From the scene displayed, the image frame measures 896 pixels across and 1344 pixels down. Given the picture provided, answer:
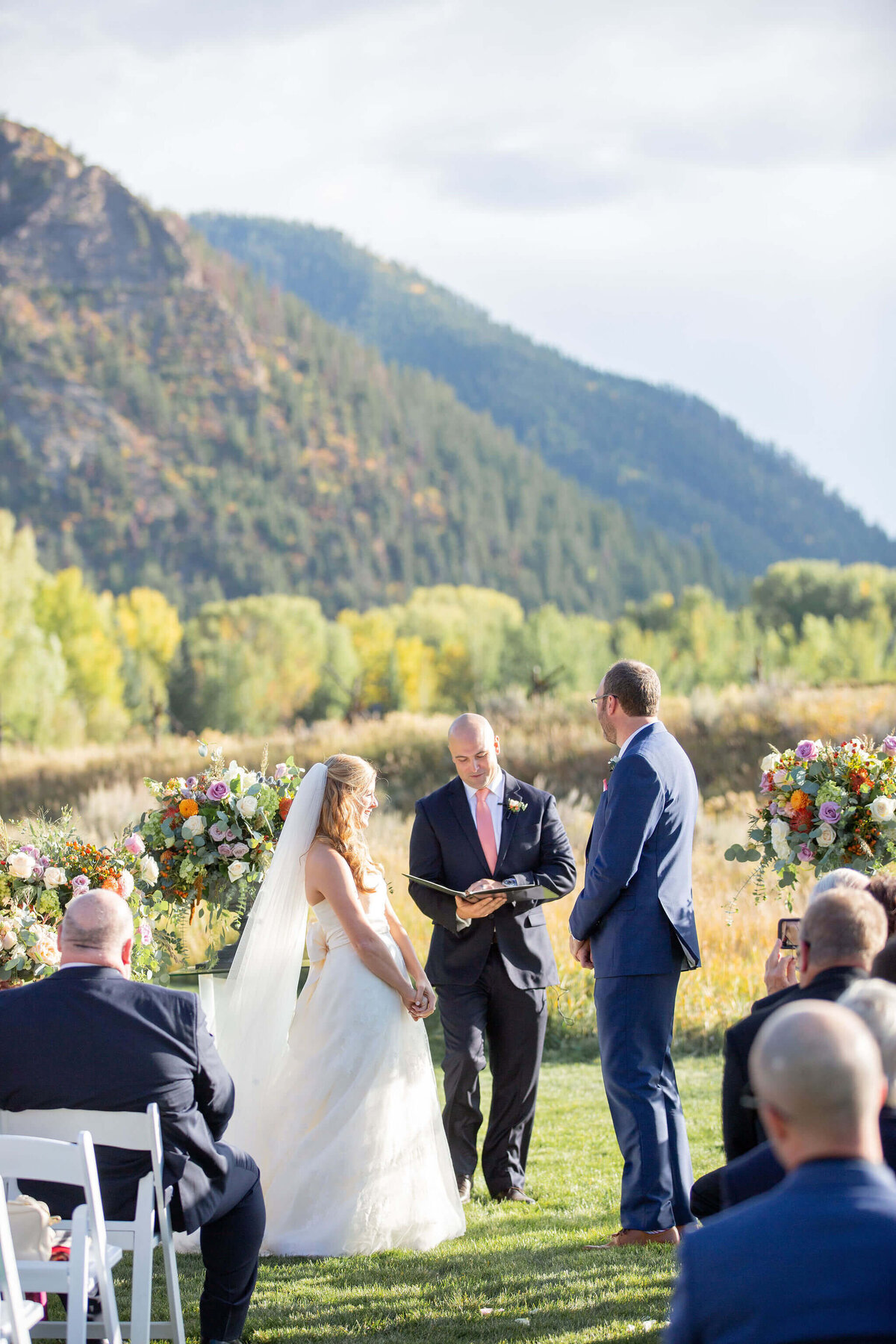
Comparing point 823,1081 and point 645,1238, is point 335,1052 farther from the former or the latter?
point 823,1081

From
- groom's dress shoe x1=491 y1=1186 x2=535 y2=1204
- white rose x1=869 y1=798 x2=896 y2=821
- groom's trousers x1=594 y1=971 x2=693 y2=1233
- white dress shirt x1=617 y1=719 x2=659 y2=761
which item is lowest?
groom's dress shoe x1=491 y1=1186 x2=535 y2=1204

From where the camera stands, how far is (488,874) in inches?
249

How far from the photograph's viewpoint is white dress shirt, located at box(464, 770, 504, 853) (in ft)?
20.9

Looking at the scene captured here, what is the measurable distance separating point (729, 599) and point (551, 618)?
70.3 meters

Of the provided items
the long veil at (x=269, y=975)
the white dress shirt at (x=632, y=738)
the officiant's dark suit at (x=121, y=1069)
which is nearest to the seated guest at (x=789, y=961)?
the white dress shirt at (x=632, y=738)

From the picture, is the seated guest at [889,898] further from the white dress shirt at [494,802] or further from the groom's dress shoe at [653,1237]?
the white dress shirt at [494,802]

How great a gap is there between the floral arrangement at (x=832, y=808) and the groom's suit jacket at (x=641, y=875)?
29.1 inches

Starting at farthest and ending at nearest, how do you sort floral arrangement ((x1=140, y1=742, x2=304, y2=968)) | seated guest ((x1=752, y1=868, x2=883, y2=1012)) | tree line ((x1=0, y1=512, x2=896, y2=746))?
tree line ((x1=0, y1=512, x2=896, y2=746)) → floral arrangement ((x1=140, y1=742, x2=304, y2=968)) → seated guest ((x1=752, y1=868, x2=883, y2=1012))

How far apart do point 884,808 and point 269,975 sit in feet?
9.15

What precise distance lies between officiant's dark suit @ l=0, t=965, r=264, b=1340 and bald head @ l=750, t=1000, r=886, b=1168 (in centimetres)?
239

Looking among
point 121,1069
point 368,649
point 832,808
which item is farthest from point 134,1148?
point 368,649

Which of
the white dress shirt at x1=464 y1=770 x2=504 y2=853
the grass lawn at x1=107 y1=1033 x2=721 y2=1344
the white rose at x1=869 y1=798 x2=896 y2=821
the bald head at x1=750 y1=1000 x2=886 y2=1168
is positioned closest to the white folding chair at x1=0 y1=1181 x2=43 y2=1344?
the grass lawn at x1=107 y1=1033 x2=721 y2=1344

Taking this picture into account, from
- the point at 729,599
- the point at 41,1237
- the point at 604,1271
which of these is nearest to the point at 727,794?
the point at 604,1271

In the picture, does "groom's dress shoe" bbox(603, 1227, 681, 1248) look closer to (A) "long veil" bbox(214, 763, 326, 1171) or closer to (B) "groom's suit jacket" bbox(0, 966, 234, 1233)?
(A) "long veil" bbox(214, 763, 326, 1171)
